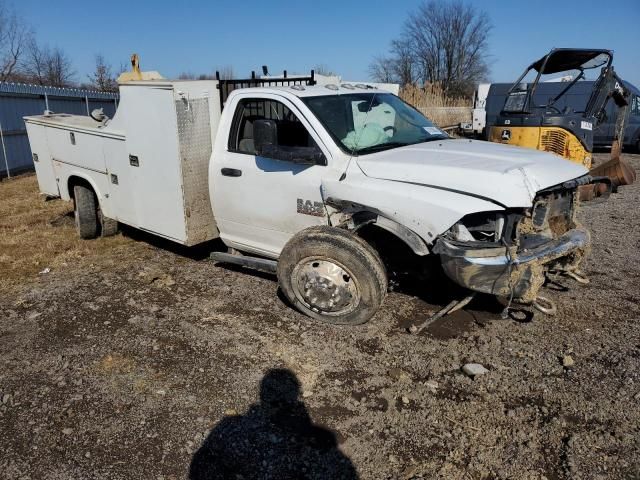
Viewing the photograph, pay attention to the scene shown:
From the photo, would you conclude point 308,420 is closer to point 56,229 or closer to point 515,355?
point 515,355

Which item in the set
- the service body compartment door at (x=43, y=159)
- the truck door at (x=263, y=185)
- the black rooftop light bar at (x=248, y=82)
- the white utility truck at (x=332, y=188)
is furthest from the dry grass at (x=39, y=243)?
the black rooftop light bar at (x=248, y=82)

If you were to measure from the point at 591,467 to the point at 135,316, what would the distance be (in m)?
3.85

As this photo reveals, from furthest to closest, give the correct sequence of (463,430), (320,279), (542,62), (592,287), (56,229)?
(542,62) → (56,229) → (592,287) → (320,279) → (463,430)

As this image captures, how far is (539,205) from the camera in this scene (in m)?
3.79

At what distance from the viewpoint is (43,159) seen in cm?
685

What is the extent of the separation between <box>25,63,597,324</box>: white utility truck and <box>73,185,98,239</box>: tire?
0.72m

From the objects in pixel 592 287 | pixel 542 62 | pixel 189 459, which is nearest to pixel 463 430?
pixel 189 459

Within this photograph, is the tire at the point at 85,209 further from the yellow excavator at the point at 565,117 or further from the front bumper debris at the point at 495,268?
the yellow excavator at the point at 565,117

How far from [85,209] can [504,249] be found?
17.9 feet

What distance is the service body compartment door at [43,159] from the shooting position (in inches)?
265

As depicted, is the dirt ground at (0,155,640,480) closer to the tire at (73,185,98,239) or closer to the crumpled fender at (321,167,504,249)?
the crumpled fender at (321,167,504,249)

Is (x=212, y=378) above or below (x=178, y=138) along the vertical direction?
below

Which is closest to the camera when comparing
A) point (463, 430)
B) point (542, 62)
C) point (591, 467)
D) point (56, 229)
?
point (591, 467)

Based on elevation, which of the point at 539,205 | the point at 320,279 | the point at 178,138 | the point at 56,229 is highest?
the point at 178,138
